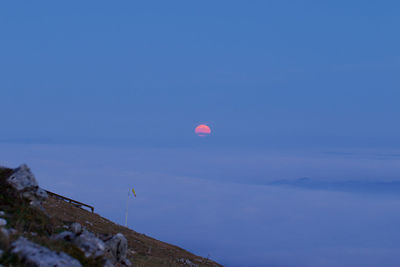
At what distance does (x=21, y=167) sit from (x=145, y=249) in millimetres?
15561

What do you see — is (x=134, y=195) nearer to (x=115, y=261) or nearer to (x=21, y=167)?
(x=21, y=167)

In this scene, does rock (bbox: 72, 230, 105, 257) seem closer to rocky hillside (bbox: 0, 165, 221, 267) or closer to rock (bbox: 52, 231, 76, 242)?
rocky hillside (bbox: 0, 165, 221, 267)

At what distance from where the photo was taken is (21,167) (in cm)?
1944

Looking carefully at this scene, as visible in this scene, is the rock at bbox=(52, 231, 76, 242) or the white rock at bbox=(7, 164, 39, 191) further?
the white rock at bbox=(7, 164, 39, 191)

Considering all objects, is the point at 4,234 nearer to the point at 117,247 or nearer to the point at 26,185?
the point at 117,247

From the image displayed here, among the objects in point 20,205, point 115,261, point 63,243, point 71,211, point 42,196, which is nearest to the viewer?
point 63,243

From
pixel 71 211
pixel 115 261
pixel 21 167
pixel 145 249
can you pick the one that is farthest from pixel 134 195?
pixel 115 261

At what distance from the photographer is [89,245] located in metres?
13.5

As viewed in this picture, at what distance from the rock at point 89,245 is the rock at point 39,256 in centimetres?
118

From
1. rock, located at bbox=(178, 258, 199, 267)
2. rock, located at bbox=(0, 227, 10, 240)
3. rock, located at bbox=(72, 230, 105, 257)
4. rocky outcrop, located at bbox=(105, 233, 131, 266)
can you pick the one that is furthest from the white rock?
rock, located at bbox=(178, 258, 199, 267)

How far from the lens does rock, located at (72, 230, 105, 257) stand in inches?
523

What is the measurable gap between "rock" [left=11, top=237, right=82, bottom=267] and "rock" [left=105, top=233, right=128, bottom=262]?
11.7 feet

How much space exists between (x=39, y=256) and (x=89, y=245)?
2.15 metres

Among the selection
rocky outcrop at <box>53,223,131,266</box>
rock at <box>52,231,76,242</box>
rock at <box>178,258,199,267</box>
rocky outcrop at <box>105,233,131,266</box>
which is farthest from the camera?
rock at <box>178,258,199,267</box>
